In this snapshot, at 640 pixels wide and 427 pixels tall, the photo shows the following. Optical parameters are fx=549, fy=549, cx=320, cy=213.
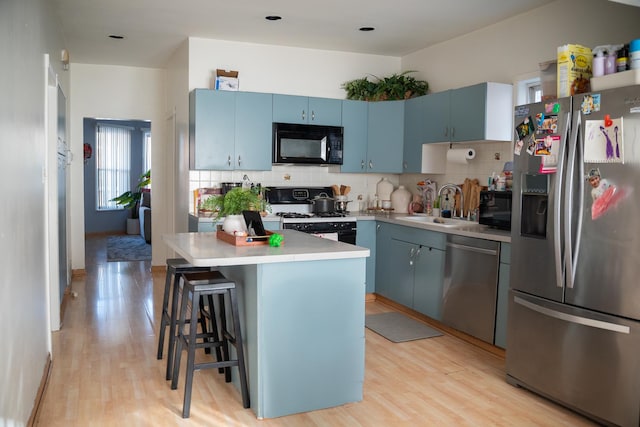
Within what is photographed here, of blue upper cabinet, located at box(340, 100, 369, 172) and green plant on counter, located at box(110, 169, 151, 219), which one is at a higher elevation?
blue upper cabinet, located at box(340, 100, 369, 172)

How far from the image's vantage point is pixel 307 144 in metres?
5.60

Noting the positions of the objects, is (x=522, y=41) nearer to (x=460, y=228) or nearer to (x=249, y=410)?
(x=460, y=228)

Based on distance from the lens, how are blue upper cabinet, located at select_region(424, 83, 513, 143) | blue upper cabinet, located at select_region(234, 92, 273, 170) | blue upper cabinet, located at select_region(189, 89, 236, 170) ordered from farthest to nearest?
blue upper cabinet, located at select_region(234, 92, 273, 170) < blue upper cabinet, located at select_region(189, 89, 236, 170) < blue upper cabinet, located at select_region(424, 83, 513, 143)

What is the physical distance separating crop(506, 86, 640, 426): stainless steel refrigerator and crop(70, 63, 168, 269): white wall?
5187 mm

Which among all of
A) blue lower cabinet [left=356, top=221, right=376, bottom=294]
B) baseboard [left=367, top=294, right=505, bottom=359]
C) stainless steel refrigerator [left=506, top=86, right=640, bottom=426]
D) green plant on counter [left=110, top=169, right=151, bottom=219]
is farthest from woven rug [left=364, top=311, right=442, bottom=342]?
green plant on counter [left=110, top=169, right=151, bottom=219]

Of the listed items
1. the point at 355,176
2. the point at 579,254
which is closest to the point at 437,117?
the point at 355,176

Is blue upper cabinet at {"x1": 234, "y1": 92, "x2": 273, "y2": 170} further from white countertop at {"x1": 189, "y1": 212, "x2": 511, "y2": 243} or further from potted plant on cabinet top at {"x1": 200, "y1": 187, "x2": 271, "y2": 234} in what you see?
potted plant on cabinet top at {"x1": 200, "y1": 187, "x2": 271, "y2": 234}

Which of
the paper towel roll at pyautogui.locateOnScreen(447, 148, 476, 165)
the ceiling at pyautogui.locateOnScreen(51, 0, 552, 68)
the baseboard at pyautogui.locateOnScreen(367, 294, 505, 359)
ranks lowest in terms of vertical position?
the baseboard at pyautogui.locateOnScreen(367, 294, 505, 359)

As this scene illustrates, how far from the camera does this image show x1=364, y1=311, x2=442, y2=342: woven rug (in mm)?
4484

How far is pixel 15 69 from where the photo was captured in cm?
236

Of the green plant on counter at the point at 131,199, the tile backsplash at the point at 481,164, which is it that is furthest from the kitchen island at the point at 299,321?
the green plant on counter at the point at 131,199

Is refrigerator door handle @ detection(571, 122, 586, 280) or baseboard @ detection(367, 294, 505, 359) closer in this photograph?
refrigerator door handle @ detection(571, 122, 586, 280)

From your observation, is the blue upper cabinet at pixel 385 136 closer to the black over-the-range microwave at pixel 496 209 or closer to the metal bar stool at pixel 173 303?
the black over-the-range microwave at pixel 496 209

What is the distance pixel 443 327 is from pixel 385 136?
7.00ft
